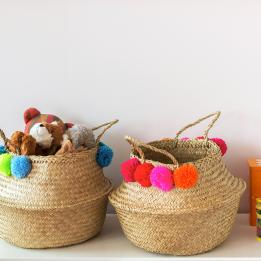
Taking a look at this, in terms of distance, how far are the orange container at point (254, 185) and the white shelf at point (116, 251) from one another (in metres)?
0.05

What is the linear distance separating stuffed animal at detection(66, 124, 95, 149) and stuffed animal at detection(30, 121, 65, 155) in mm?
34

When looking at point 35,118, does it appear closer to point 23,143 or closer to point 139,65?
point 23,143

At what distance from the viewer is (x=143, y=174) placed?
3.91 ft

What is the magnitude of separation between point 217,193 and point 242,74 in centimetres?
41

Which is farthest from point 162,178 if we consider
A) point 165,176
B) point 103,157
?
point 103,157

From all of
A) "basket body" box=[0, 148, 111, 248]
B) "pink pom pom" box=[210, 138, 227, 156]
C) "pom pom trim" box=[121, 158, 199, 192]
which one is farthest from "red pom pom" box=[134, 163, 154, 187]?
"pink pom pom" box=[210, 138, 227, 156]

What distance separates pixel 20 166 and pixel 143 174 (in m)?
0.30

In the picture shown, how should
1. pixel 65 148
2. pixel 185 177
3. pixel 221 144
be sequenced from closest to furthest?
pixel 185 177 → pixel 65 148 → pixel 221 144

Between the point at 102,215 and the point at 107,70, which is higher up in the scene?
the point at 107,70

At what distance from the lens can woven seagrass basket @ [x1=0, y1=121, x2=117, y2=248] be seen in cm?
123

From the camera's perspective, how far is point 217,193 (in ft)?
3.97

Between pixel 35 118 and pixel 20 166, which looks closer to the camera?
pixel 20 166

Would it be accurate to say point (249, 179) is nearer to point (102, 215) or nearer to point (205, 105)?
point (205, 105)

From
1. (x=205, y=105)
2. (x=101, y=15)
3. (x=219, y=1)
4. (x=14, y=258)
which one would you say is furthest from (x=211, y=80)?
(x=14, y=258)
